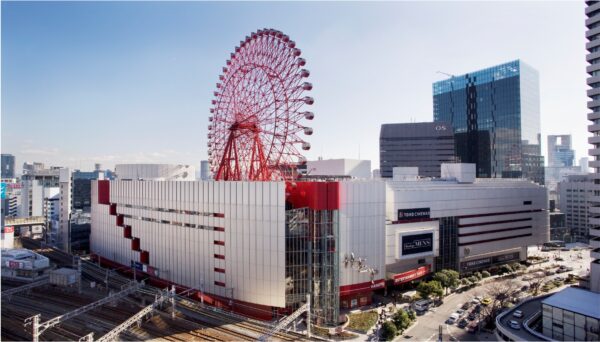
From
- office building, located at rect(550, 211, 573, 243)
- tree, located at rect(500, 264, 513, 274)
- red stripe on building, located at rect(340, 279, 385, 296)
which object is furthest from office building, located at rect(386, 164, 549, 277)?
office building, located at rect(550, 211, 573, 243)

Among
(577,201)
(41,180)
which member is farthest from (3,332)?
(577,201)

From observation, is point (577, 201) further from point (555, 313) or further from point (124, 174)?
point (124, 174)

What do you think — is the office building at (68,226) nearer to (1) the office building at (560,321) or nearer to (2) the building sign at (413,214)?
(2) the building sign at (413,214)

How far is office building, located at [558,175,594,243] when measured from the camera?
95.9 meters

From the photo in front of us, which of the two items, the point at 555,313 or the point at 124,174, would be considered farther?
the point at 124,174

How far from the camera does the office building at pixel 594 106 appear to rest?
38125 millimetres

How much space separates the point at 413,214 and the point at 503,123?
87854 millimetres

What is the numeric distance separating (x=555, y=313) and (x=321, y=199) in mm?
23503

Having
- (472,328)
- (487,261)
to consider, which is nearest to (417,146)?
(487,261)

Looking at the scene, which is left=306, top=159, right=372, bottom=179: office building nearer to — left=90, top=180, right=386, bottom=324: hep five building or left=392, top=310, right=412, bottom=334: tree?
left=90, top=180, right=386, bottom=324: hep five building

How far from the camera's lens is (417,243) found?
4638 centimetres

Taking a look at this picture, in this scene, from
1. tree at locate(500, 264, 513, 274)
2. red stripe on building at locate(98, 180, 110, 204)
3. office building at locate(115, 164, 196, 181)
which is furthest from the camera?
office building at locate(115, 164, 196, 181)

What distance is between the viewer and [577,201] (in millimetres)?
99125

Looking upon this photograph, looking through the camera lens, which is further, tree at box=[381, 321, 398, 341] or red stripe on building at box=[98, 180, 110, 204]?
red stripe on building at box=[98, 180, 110, 204]
